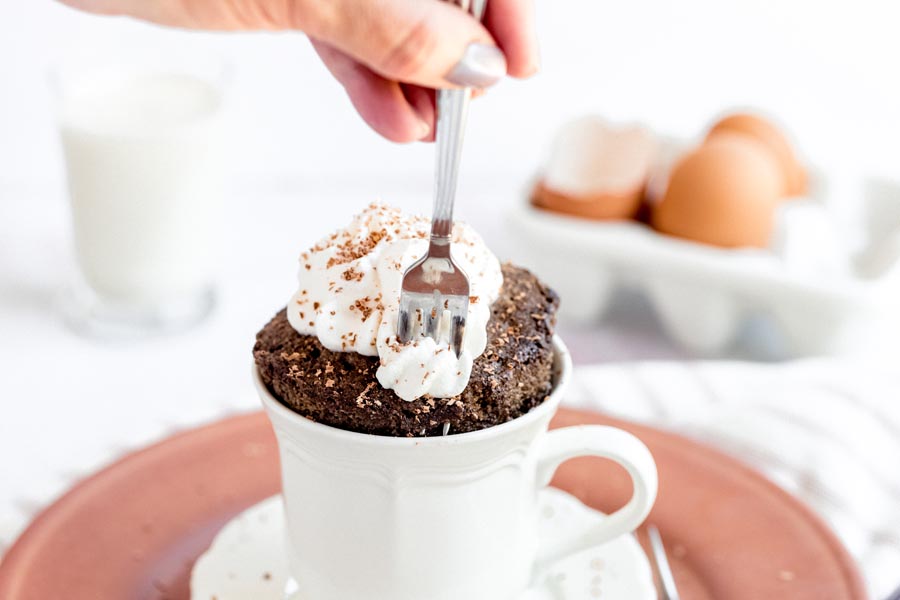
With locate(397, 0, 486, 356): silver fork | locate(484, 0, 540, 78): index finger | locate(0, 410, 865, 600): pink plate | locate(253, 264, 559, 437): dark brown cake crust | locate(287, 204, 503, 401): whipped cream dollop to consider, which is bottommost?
locate(0, 410, 865, 600): pink plate

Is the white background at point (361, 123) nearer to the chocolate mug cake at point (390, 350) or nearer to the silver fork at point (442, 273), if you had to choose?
the chocolate mug cake at point (390, 350)

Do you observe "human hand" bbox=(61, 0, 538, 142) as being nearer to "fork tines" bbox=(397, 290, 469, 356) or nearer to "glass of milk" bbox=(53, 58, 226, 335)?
"fork tines" bbox=(397, 290, 469, 356)

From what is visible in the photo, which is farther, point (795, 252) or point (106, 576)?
point (795, 252)

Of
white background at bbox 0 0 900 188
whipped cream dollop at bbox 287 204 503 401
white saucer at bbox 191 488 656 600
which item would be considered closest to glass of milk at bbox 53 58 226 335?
white background at bbox 0 0 900 188

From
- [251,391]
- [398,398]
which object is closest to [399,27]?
[398,398]

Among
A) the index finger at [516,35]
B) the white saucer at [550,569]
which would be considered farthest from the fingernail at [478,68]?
the white saucer at [550,569]

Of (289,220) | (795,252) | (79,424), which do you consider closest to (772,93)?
(795,252)

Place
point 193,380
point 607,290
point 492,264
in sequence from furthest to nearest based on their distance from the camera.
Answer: point 607,290 → point 193,380 → point 492,264

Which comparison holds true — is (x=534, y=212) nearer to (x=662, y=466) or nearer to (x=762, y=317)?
(x=762, y=317)
